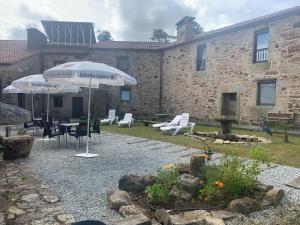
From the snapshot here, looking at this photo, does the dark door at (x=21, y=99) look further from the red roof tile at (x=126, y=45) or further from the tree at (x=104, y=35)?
the tree at (x=104, y=35)

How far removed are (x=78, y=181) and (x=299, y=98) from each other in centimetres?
1163

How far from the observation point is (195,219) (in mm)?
3400

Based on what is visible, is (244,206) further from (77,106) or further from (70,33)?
(70,33)

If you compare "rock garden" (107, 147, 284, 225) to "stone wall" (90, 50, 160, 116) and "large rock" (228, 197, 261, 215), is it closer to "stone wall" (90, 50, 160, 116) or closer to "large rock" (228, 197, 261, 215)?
"large rock" (228, 197, 261, 215)

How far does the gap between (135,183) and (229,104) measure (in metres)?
13.6

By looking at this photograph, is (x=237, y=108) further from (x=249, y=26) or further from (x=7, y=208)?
(x=7, y=208)

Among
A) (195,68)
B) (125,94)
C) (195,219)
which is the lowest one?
(195,219)

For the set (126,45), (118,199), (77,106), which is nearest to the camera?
(118,199)

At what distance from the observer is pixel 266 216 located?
3.70 meters

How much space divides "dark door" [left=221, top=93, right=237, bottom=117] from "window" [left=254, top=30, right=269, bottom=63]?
8.07 feet

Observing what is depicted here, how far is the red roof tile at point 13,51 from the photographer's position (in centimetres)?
2050

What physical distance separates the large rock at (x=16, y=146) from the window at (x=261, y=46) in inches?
489

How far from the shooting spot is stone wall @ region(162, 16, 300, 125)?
13.7 meters

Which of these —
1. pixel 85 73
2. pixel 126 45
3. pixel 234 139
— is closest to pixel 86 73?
pixel 85 73
